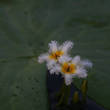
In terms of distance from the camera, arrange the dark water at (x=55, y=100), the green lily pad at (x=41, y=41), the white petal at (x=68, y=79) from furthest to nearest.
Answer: the dark water at (x=55, y=100), the green lily pad at (x=41, y=41), the white petal at (x=68, y=79)

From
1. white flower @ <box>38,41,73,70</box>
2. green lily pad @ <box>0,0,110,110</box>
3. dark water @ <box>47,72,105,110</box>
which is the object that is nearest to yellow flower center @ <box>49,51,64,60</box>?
white flower @ <box>38,41,73,70</box>

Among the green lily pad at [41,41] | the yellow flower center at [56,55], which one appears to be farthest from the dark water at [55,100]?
Result: the yellow flower center at [56,55]

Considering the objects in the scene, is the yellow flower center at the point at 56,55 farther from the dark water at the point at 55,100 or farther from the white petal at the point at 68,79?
the dark water at the point at 55,100

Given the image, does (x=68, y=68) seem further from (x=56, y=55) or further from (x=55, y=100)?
(x=55, y=100)

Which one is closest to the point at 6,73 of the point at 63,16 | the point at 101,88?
the point at 101,88

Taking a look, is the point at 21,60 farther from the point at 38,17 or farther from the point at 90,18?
the point at 90,18

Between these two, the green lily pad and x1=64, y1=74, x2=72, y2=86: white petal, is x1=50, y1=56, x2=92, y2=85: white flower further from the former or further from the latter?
the green lily pad
